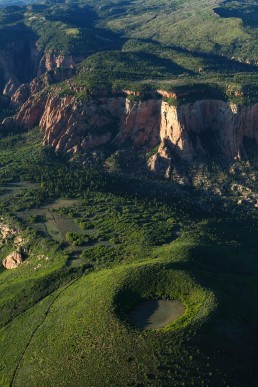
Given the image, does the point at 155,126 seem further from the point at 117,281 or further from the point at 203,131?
the point at 117,281

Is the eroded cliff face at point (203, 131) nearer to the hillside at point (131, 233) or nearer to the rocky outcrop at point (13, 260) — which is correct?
the hillside at point (131, 233)

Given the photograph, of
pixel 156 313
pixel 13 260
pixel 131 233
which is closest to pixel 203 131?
pixel 131 233

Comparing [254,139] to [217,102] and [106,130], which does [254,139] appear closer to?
[217,102]

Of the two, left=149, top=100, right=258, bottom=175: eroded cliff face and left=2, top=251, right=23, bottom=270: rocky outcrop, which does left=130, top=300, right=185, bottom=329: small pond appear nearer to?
left=2, top=251, right=23, bottom=270: rocky outcrop

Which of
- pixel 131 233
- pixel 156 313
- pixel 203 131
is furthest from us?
pixel 203 131

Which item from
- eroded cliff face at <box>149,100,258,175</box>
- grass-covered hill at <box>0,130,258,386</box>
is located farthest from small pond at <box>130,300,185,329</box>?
eroded cliff face at <box>149,100,258,175</box>

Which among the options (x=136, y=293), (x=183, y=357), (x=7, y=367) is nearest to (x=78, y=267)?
(x=136, y=293)
